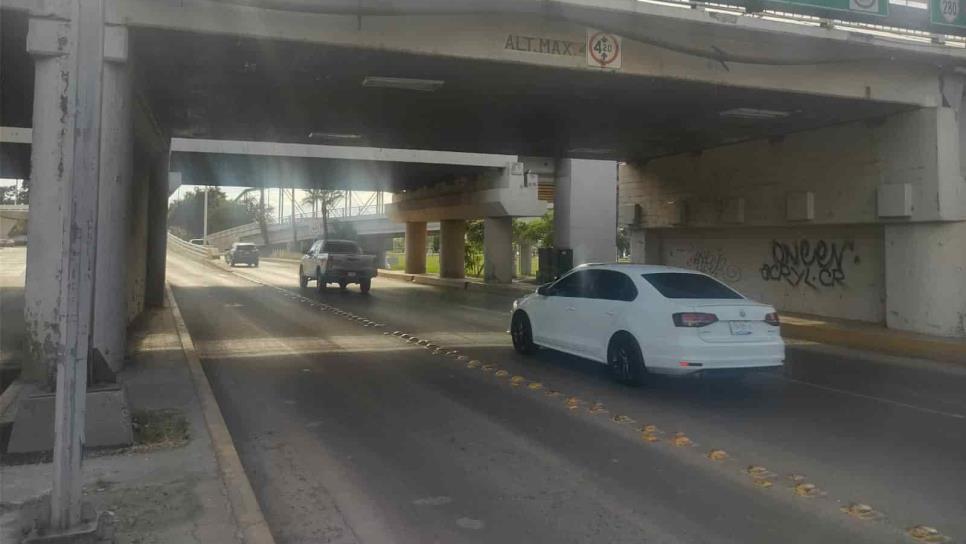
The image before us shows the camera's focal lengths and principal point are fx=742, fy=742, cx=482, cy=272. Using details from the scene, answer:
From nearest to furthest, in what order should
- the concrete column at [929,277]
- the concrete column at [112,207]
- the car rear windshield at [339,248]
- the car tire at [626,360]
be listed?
the concrete column at [112,207]
the car tire at [626,360]
the concrete column at [929,277]
the car rear windshield at [339,248]

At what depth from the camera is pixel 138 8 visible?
372 inches

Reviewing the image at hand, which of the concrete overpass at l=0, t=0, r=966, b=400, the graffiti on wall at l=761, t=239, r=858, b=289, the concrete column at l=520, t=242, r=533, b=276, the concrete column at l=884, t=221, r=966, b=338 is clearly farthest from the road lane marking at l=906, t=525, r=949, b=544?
the concrete column at l=520, t=242, r=533, b=276

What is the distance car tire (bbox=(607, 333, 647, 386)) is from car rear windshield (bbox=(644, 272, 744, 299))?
76 cm

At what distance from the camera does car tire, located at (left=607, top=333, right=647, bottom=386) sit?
30.0ft

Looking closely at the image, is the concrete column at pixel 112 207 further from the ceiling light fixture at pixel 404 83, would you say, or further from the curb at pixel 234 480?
the ceiling light fixture at pixel 404 83

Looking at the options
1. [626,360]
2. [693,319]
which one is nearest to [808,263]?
[626,360]

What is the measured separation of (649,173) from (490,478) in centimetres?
1760

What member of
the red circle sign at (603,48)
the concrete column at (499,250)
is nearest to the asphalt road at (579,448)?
the red circle sign at (603,48)

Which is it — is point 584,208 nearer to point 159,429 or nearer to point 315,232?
point 159,429

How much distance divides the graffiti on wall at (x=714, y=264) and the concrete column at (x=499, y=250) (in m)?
12.8

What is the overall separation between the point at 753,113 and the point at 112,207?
38.4 feet

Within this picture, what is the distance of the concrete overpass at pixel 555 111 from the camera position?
366 inches

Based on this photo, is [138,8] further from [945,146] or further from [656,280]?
[945,146]

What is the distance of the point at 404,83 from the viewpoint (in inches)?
507
